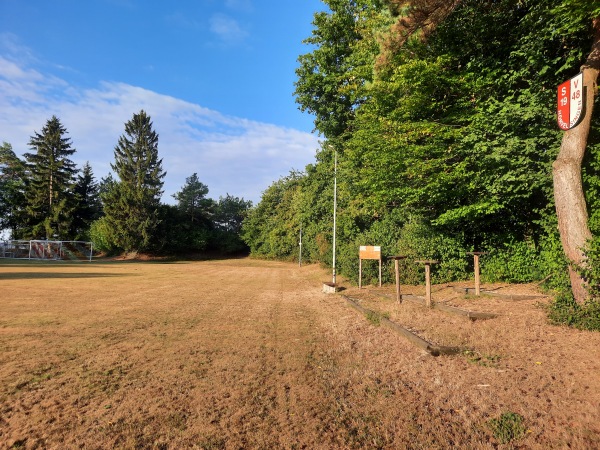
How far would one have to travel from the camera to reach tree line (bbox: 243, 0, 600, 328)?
8.84 meters

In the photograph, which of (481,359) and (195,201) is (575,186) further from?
(195,201)

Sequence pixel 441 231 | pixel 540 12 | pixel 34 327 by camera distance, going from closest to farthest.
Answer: pixel 34 327, pixel 540 12, pixel 441 231

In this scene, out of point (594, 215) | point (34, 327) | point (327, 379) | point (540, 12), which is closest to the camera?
point (327, 379)

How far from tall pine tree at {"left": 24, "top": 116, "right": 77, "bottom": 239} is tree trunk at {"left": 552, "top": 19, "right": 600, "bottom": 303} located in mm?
61169

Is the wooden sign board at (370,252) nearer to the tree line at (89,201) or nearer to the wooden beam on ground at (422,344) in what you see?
the wooden beam on ground at (422,344)

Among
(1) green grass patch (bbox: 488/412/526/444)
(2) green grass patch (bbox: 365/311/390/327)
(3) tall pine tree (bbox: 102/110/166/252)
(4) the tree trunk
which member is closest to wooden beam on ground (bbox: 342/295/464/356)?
(2) green grass patch (bbox: 365/311/390/327)

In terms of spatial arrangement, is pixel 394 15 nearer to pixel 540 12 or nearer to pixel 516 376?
pixel 540 12

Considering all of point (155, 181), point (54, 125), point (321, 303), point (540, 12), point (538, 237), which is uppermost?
point (54, 125)

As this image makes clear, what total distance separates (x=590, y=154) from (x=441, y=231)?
6.57 meters

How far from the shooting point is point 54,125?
187 feet

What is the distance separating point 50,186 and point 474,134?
6206 cm

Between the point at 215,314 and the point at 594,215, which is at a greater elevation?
the point at 594,215

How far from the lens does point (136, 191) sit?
51.6m

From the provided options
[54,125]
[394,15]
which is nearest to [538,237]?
[394,15]
